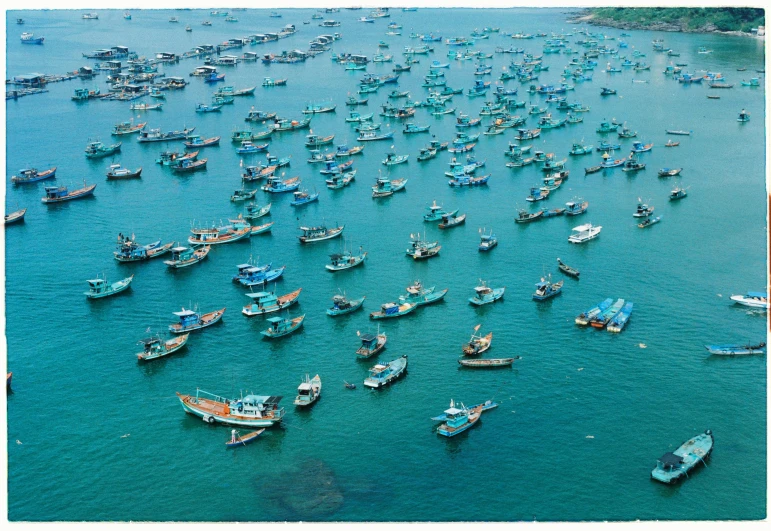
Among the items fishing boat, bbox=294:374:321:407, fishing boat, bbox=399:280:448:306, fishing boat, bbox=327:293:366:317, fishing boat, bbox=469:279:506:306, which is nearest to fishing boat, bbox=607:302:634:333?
fishing boat, bbox=469:279:506:306

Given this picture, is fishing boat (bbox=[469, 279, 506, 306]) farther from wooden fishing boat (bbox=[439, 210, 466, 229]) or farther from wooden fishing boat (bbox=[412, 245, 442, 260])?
wooden fishing boat (bbox=[439, 210, 466, 229])

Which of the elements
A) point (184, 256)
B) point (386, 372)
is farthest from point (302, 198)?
point (386, 372)

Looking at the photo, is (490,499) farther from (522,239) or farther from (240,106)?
(240,106)

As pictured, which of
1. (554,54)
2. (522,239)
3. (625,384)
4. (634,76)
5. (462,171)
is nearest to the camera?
(625,384)

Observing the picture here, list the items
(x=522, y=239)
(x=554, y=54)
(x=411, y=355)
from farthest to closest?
(x=554, y=54)
(x=522, y=239)
(x=411, y=355)

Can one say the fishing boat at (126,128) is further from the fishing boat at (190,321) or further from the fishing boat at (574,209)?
the fishing boat at (574,209)

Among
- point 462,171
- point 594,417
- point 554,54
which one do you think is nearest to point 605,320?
point 594,417

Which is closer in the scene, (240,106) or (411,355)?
(411,355)
